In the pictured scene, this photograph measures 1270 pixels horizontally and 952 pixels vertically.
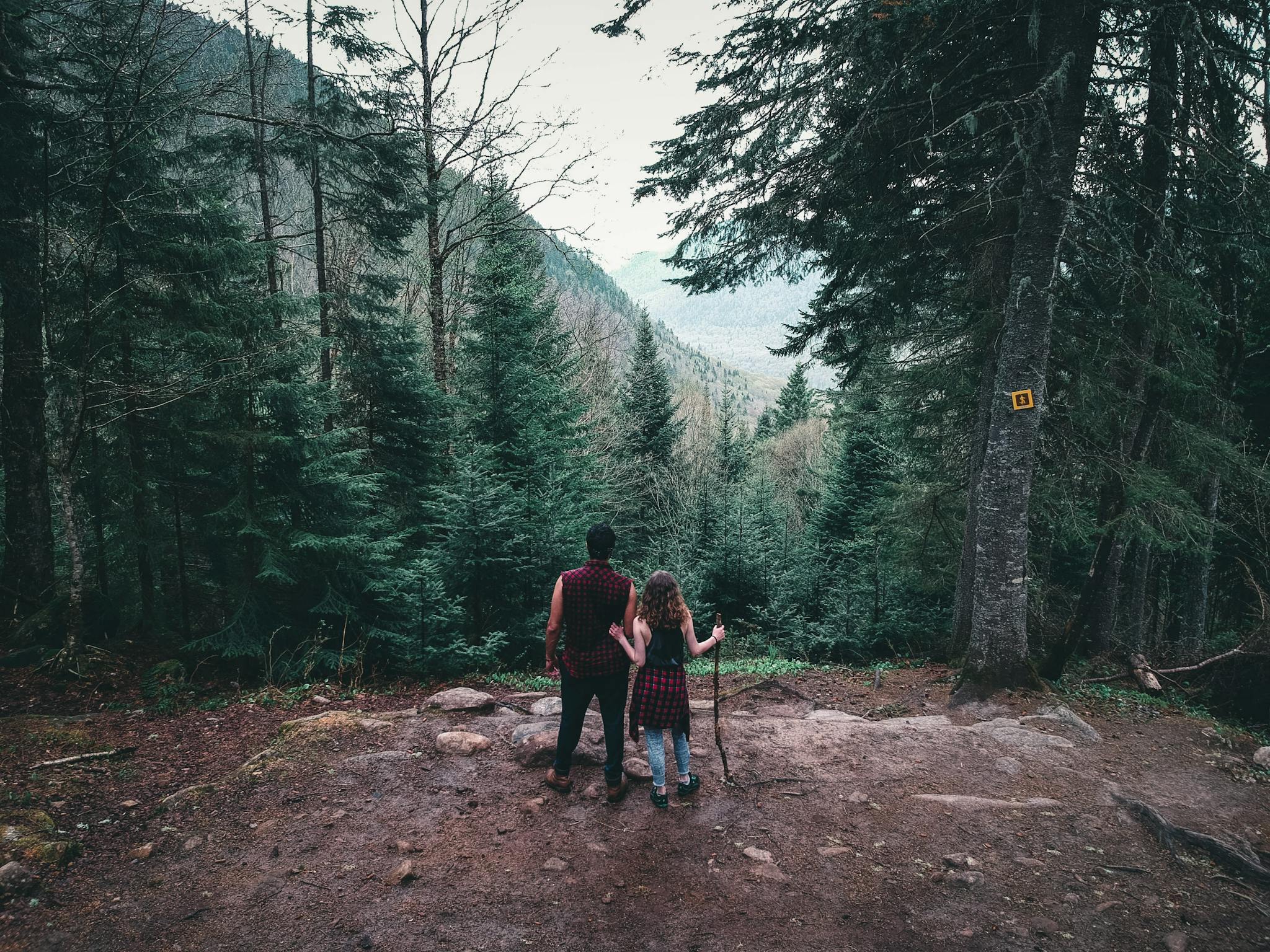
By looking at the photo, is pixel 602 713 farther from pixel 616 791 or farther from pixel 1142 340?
pixel 1142 340

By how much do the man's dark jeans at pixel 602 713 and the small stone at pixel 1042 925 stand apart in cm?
264

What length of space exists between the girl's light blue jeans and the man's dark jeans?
9.3 inches

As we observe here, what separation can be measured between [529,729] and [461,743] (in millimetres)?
618

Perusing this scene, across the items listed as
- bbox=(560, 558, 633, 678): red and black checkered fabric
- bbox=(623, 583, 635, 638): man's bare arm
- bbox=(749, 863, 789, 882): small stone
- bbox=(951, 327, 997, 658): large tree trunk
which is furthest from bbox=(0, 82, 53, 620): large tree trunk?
bbox=(951, 327, 997, 658): large tree trunk

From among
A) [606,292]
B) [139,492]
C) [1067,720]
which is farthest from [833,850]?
[606,292]

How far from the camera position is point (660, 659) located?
425 cm

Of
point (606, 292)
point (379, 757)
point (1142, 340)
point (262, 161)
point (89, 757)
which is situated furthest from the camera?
point (606, 292)

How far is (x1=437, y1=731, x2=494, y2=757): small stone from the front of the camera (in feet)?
16.9

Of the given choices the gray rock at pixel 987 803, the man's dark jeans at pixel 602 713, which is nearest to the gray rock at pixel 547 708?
the man's dark jeans at pixel 602 713

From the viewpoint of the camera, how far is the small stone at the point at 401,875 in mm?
3516

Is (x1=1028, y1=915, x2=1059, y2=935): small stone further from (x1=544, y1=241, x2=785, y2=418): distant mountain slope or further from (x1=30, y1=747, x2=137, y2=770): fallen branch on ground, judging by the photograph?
(x1=544, y1=241, x2=785, y2=418): distant mountain slope

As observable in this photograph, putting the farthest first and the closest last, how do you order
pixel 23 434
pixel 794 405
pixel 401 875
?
pixel 794 405
pixel 23 434
pixel 401 875

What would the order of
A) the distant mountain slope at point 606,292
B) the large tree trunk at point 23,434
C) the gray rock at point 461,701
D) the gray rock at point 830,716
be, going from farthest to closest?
the distant mountain slope at point 606,292
the large tree trunk at point 23,434
the gray rock at point 830,716
the gray rock at point 461,701

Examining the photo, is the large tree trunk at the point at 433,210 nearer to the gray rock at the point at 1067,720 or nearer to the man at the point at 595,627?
the man at the point at 595,627
